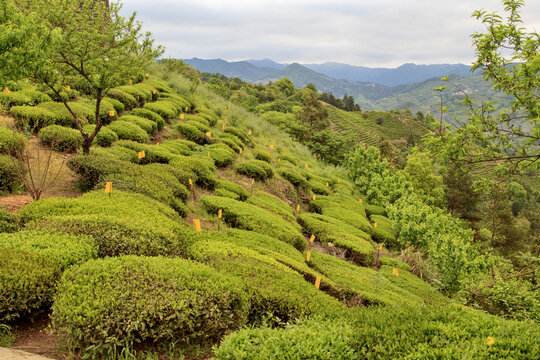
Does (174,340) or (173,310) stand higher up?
(173,310)

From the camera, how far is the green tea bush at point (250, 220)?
318 inches

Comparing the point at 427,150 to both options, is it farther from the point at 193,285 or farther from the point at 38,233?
the point at 38,233

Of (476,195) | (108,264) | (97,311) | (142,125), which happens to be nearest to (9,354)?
(97,311)

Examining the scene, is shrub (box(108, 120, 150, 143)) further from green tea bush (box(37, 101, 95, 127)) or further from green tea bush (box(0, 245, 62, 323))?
green tea bush (box(0, 245, 62, 323))

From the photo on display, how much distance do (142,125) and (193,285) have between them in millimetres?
9319

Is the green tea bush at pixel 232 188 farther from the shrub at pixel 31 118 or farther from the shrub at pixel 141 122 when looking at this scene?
the shrub at pixel 31 118

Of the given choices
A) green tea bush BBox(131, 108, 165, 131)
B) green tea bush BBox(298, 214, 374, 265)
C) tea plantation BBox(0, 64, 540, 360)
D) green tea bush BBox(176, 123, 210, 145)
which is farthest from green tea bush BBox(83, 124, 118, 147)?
green tea bush BBox(298, 214, 374, 265)

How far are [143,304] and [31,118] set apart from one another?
8.09 metres

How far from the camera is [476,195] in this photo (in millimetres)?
37719

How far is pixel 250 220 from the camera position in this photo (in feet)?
27.0

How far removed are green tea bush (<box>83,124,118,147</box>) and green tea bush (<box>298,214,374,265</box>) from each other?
664cm

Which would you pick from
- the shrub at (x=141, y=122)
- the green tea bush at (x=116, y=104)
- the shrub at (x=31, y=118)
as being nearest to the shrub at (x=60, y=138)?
the shrub at (x=31, y=118)

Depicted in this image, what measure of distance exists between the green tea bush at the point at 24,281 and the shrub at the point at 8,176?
3.39 meters

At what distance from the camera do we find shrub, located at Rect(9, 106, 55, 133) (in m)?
8.88
